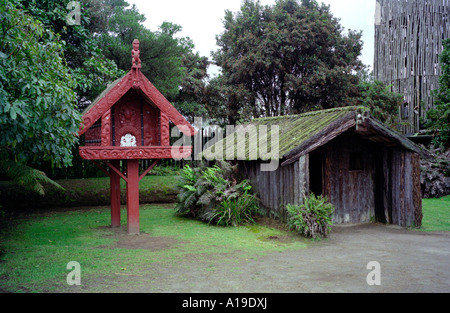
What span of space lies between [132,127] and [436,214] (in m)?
11.4

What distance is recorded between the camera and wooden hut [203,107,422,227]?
36.9ft

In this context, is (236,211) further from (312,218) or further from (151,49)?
(151,49)

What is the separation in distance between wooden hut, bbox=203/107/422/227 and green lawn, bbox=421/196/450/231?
0.74m

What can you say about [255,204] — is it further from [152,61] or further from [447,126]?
[447,126]

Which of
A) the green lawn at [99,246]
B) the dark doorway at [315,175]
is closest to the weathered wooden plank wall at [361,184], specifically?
the green lawn at [99,246]

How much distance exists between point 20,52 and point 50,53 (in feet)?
2.02

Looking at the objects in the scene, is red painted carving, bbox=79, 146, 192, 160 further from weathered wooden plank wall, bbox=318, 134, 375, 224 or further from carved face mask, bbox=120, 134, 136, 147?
weathered wooden plank wall, bbox=318, 134, 375, 224

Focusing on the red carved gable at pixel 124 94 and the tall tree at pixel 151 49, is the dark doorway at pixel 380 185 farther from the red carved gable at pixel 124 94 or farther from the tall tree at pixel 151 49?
the tall tree at pixel 151 49

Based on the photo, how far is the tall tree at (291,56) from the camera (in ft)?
79.7

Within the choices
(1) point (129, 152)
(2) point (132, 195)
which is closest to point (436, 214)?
(2) point (132, 195)

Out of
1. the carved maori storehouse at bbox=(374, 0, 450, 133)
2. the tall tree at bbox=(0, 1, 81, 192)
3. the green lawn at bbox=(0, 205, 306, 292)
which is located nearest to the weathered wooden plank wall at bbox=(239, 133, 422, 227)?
the green lawn at bbox=(0, 205, 306, 292)

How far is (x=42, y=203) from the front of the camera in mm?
15836

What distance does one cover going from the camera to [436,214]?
1438 centimetres

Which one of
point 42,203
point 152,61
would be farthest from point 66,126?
point 152,61
